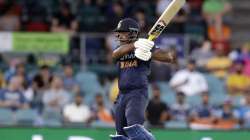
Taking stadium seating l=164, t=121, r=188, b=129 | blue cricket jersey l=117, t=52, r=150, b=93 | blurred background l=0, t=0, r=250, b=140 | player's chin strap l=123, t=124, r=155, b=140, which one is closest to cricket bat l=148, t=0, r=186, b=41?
blue cricket jersey l=117, t=52, r=150, b=93

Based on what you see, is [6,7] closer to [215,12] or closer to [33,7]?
[33,7]

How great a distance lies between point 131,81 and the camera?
441 inches

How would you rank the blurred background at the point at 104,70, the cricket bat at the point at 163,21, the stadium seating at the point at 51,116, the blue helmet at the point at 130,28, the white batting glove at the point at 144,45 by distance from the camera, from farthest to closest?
the stadium seating at the point at 51,116
the blurred background at the point at 104,70
the cricket bat at the point at 163,21
the blue helmet at the point at 130,28
the white batting glove at the point at 144,45

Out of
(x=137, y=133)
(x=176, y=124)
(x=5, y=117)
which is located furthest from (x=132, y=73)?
(x=5, y=117)

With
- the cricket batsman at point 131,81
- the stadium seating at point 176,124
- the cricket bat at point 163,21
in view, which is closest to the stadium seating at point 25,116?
the stadium seating at point 176,124

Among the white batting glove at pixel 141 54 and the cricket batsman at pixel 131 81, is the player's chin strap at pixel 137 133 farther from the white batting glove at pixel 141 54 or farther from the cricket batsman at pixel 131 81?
the white batting glove at pixel 141 54

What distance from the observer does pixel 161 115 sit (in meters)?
16.8

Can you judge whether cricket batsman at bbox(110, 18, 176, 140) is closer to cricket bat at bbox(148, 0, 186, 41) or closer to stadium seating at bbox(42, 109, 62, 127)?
cricket bat at bbox(148, 0, 186, 41)

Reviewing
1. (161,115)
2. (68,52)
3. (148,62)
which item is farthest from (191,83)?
(148,62)

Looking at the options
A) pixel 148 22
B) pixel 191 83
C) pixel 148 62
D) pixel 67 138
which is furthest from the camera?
pixel 148 22

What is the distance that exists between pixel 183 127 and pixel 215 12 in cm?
483

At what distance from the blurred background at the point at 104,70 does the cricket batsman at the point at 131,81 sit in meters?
3.51

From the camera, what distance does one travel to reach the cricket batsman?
36.3 feet

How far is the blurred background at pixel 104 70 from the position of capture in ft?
54.2
